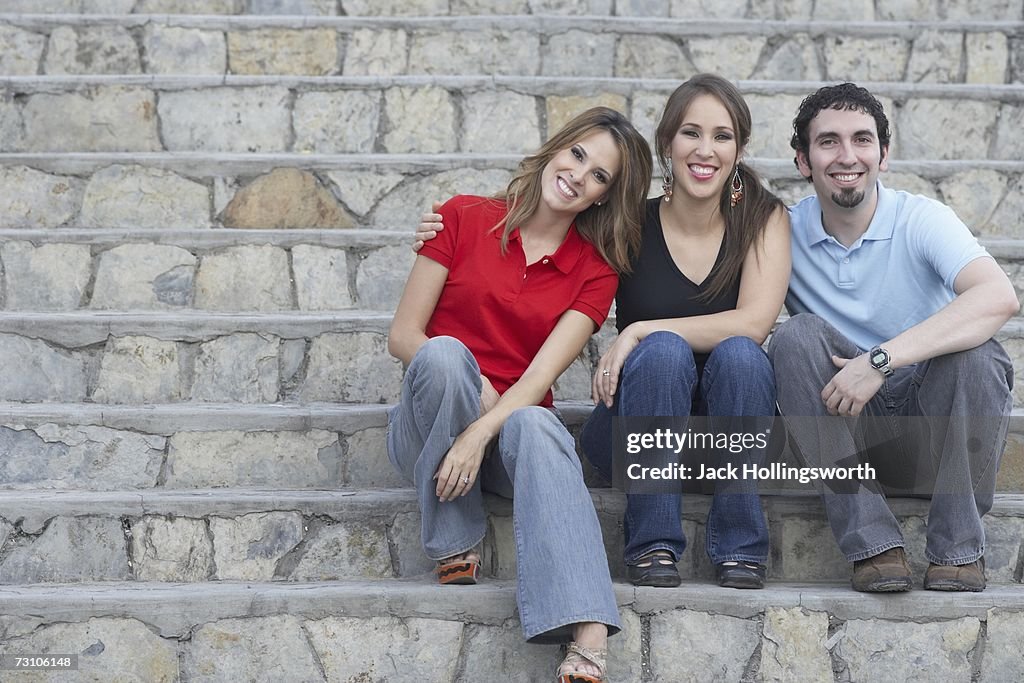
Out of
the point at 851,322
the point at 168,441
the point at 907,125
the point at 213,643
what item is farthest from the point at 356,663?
the point at 907,125

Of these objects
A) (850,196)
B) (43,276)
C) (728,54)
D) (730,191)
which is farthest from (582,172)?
(728,54)

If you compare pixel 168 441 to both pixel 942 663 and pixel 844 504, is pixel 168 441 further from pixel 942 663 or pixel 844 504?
pixel 942 663

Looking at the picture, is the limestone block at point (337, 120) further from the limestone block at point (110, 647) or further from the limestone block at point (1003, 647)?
the limestone block at point (1003, 647)

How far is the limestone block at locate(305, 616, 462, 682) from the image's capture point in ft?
7.66

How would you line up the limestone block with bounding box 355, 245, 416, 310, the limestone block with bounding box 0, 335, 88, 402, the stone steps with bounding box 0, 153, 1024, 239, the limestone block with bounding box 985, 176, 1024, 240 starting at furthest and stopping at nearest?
the limestone block with bounding box 985, 176, 1024, 240, the stone steps with bounding box 0, 153, 1024, 239, the limestone block with bounding box 355, 245, 416, 310, the limestone block with bounding box 0, 335, 88, 402

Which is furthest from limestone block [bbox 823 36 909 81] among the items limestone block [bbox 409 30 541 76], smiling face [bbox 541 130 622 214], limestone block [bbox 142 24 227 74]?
limestone block [bbox 142 24 227 74]

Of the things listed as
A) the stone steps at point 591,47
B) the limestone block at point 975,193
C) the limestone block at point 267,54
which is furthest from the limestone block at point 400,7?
the limestone block at point 975,193

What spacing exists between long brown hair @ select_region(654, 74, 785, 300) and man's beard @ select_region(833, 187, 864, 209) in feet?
0.50

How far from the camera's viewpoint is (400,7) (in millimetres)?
4695

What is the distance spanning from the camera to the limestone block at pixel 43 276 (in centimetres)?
320

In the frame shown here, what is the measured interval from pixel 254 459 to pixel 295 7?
8.14 feet

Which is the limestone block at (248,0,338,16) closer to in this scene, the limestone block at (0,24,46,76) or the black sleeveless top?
the limestone block at (0,24,46,76)

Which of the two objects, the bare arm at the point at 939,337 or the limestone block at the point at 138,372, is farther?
the limestone block at the point at 138,372

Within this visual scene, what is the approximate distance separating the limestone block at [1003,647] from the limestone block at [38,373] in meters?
2.09
